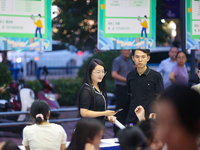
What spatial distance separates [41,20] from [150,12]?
6.09ft

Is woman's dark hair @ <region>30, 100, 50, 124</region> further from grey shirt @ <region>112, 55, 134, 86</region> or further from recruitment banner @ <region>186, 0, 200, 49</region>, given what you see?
grey shirt @ <region>112, 55, 134, 86</region>

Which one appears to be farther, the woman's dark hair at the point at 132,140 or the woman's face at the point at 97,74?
the woman's face at the point at 97,74

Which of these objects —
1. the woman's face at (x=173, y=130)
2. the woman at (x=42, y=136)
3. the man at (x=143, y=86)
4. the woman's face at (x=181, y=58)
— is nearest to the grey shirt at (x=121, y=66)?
the woman's face at (x=181, y=58)

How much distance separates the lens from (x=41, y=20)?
4781 millimetres

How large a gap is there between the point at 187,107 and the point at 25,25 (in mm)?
3732

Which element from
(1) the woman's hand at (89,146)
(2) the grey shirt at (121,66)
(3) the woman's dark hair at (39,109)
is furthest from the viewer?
(2) the grey shirt at (121,66)

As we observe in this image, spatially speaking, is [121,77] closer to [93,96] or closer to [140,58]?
[140,58]

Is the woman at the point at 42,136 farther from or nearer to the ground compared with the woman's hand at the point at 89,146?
nearer to the ground

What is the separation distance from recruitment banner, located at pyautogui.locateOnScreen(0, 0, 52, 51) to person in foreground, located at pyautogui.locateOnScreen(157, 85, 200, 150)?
142 inches

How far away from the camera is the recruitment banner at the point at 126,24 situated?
511 centimetres

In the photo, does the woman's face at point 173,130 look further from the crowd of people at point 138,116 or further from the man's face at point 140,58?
the man's face at point 140,58

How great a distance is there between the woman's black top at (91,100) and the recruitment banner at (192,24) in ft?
7.70

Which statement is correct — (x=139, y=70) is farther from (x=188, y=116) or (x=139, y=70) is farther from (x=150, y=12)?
(x=188, y=116)

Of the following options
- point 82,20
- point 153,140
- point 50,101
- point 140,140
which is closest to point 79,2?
point 82,20
